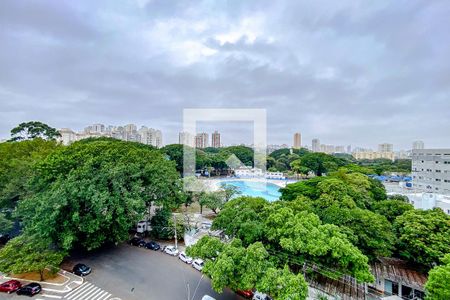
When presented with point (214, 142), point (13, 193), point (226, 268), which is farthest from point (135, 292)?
point (214, 142)

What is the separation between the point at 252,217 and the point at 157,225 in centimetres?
553

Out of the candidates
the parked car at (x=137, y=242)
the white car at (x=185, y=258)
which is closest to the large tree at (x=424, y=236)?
the white car at (x=185, y=258)

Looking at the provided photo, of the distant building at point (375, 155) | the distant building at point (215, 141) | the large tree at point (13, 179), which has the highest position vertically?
the distant building at point (215, 141)

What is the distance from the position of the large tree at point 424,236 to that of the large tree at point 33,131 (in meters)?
28.5

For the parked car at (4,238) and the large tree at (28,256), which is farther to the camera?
the parked car at (4,238)

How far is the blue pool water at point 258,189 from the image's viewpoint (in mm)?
22425

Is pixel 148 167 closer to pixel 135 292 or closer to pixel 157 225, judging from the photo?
pixel 157 225

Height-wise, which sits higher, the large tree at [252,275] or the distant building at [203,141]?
the distant building at [203,141]

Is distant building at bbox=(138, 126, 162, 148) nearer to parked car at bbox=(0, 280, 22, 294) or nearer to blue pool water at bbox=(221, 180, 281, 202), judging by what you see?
blue pool water at bbox=(221, 180, 281, 202)

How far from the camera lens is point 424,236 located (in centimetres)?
788

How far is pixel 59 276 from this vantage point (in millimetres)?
8234

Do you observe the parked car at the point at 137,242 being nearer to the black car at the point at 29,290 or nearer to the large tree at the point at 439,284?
the black car at the point at 29,290

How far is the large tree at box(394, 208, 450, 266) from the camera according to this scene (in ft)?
24.5

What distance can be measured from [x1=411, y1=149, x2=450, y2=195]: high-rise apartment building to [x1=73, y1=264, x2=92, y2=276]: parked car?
25.0 metres
